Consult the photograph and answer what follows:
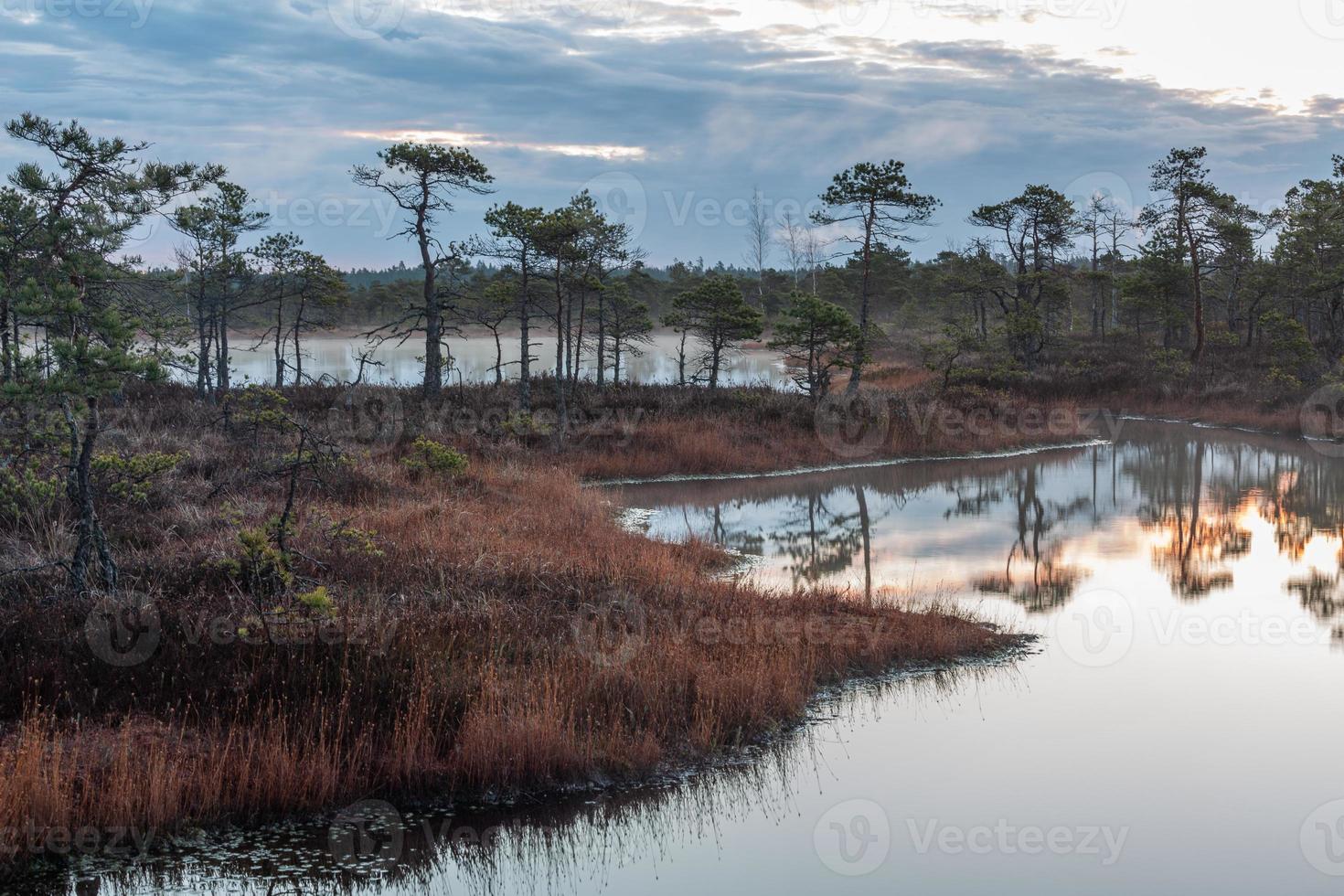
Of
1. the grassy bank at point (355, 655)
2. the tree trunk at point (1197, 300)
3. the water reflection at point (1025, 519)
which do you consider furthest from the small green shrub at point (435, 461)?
the tree trunk at point (1197, 300)

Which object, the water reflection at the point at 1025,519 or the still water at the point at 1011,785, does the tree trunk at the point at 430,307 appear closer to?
the water reflection at the point at 1025,519

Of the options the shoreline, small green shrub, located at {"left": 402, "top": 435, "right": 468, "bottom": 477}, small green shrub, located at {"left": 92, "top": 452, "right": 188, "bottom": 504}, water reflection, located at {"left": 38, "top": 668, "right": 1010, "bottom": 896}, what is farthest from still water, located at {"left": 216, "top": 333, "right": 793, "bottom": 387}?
water reflection, located at {"left": 38, "top": 668, "right": 1010, "bottom": 896}

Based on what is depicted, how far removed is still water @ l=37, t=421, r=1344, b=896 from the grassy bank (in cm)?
41

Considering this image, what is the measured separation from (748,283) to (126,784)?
82138 mm

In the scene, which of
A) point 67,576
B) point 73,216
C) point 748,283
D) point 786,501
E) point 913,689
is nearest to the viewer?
point 73,216

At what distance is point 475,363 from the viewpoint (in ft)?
225

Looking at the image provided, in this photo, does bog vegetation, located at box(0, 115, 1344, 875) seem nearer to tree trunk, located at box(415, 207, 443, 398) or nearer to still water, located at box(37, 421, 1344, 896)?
still water, located at box(37, 421, 1344, 896)

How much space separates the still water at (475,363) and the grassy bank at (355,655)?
28596 millimetres

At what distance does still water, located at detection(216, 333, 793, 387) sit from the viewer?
50.4m

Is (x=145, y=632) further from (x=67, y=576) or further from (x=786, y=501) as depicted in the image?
(x=786, y=501)

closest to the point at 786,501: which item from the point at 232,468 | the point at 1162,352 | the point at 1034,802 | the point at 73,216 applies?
the point at 232,468

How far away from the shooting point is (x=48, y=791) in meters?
6.35

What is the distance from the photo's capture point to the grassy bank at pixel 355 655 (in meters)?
7.09

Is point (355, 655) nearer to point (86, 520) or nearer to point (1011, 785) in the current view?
point (86, 520)
